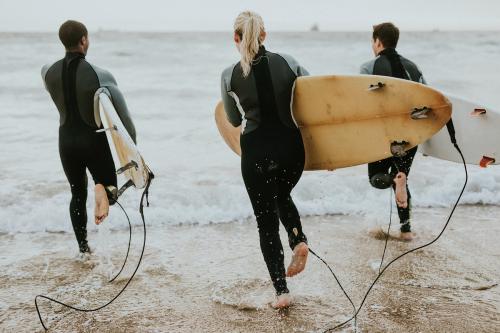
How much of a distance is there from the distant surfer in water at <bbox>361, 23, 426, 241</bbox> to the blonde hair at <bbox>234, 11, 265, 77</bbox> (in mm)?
1283

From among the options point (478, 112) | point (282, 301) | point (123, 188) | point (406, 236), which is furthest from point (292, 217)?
point (406, 236)

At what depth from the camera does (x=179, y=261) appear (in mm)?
3789

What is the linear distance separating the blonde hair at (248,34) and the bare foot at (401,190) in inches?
65.1

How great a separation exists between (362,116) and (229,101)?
968mm

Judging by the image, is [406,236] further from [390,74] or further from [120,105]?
[120,105]

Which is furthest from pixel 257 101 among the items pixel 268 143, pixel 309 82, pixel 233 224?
pixel 233 224

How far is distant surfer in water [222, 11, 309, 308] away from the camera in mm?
2516

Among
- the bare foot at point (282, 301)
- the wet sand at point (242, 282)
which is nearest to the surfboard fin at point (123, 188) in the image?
the wet sand at point (242, 282)

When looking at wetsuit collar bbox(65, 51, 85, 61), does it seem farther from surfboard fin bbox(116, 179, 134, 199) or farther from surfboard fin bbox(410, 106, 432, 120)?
surfboard fin bbox(410, 106, 432, 120)

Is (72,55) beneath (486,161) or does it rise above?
above

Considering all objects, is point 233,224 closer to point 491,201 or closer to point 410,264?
point 410,264

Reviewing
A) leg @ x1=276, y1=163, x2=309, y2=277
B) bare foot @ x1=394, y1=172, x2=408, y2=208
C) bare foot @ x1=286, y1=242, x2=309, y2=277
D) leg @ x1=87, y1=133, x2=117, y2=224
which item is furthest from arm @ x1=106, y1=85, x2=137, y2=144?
bare foot @ x1=394, y1=172, x2=408, y2=208

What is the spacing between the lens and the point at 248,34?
2.47 m

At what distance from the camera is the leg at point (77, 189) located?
338 centimetres
